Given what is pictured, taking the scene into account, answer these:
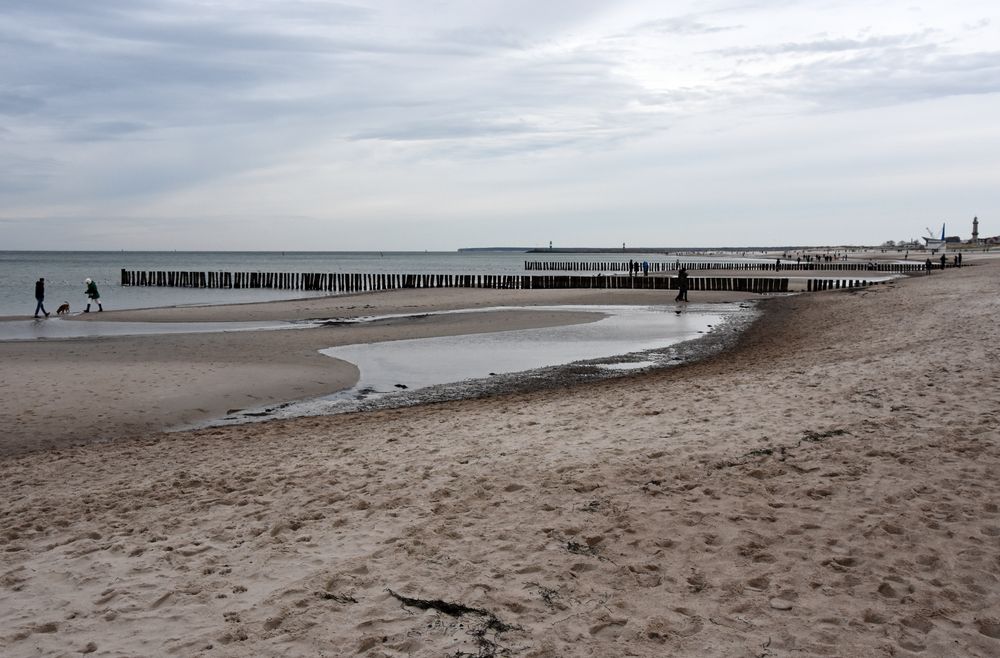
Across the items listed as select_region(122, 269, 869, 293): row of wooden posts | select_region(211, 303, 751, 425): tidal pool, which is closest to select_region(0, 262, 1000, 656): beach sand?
select_region(211, 303, 751, 425): tidal pool

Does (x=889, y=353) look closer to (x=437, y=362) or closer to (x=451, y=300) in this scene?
(x=437, y=362)

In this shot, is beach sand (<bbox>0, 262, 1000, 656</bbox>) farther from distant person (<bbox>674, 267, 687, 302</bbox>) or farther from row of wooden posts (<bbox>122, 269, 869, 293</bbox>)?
row of wooden posts (<bbox>122, 269, 869, 293</bbox>)

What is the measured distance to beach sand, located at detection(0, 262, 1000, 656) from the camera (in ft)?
14.7

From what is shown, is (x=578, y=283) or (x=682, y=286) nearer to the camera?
(x=682, y=286)

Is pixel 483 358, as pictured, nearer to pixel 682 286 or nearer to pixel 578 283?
pixel 682 286

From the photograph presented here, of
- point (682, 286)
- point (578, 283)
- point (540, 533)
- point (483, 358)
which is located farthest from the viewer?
point (578, 283)

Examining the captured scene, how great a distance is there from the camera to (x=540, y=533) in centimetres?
585

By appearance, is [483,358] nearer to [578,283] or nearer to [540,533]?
[540,533]

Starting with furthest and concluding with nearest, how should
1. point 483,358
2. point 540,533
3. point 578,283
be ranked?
point 578,283
point 483,358
point 540,533

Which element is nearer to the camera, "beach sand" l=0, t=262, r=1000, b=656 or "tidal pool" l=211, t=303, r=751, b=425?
"beach sand" l=0, t=262, r=1000, b=656

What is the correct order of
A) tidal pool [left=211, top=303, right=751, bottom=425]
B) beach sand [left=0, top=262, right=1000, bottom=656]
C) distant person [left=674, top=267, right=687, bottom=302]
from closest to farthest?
beach sand [left=0, top=262, right=1000, bottom=656], tidal pool [left=211, top=303, right=751, bottom=425], distant person [left=674, top=267, right=687, bottom=302]

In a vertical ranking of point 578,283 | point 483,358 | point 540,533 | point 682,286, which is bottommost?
point 540,533

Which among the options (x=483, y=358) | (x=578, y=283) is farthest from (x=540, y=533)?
(x=578, y=283)

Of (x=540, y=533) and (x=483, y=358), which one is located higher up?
(x=483, y=358)
